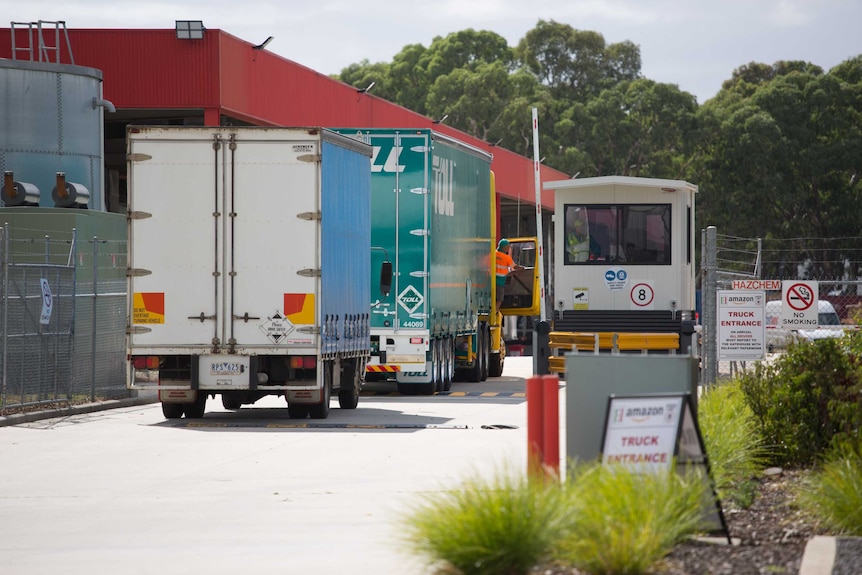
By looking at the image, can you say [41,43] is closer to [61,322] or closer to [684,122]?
[61,322]

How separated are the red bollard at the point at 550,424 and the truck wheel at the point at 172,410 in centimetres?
1188

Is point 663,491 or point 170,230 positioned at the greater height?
point 170,230

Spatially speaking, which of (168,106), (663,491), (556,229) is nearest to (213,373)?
(556,229)

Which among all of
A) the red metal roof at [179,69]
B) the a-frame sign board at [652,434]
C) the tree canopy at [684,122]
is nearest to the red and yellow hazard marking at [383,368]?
the red metal roof at [179,69]

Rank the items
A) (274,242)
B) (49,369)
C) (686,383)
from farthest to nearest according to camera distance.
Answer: (49,369)
(274,242)
(686,383)

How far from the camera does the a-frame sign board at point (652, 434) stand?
867cm

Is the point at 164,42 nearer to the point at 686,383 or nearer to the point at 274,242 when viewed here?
the point at 274,242

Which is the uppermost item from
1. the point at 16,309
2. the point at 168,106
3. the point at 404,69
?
the point at 404,69

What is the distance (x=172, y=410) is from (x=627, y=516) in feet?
43.7

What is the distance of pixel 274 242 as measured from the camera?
18.8 metres

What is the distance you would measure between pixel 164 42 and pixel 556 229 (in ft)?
37.4

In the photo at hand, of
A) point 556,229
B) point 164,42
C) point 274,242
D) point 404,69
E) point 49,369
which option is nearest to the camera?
point 274,242

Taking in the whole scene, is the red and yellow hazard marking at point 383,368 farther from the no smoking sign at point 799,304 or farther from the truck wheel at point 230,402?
the no smoking sign at point 799,304

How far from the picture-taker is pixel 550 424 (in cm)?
883
